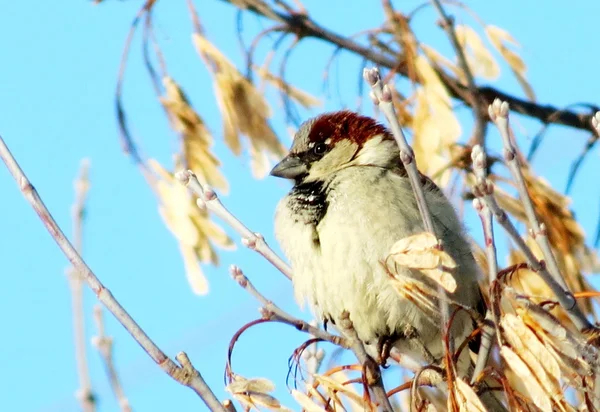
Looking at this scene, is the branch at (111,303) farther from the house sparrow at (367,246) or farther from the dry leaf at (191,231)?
the dry leaf at (191,231)

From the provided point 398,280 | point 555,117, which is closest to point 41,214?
point 398,280

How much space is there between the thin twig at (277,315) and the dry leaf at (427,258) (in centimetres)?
27

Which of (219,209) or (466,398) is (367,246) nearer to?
(219,209)

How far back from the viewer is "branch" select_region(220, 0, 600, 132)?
391 centimetres

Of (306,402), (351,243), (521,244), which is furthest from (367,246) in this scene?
(521,244)

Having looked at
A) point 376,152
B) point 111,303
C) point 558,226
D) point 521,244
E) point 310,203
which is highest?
point 376,152

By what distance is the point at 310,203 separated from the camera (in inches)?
120

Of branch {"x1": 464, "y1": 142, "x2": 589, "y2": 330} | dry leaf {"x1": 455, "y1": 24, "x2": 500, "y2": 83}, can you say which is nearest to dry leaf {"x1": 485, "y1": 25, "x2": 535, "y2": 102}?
dry leaf {"x1": 455, "y1": 24, "x2": 500, "y2": 83}

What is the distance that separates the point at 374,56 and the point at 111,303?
7.57 ft

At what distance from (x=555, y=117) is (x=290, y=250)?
1.15 metres

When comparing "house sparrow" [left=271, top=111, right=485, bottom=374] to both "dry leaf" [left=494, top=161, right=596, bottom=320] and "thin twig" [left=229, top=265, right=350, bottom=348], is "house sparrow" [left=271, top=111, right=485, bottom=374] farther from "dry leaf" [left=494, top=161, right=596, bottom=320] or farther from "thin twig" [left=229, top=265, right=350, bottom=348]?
"thin twig" [left=229, top=265, right=350, bottom=348]

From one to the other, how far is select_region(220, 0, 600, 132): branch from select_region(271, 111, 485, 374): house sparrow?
2.46 feet

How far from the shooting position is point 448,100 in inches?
130

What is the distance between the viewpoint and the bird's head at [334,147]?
3357 millimetres
